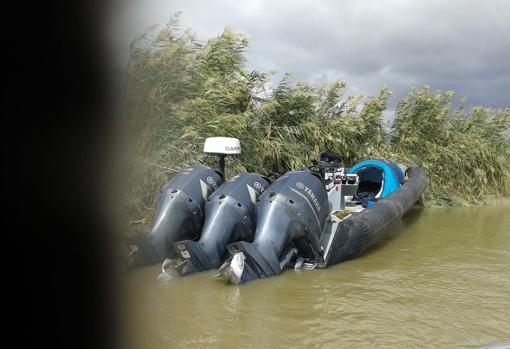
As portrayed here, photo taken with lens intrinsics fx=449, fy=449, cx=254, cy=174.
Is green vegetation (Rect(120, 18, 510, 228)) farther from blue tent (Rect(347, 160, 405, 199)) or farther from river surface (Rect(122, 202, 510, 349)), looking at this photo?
river surface (Rect(122, 202, 510, 349))

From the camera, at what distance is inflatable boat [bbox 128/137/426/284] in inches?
171

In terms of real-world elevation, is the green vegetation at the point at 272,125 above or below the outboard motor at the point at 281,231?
above

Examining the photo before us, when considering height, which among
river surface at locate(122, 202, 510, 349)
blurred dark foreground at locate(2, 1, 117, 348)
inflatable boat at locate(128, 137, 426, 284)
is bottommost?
river surface at locate(122, 202, 510, 349)

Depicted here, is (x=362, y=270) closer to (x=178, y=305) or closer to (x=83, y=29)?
(x=178, y=305)

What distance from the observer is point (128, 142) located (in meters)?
5.51

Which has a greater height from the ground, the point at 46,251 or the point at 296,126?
the point at 296,126

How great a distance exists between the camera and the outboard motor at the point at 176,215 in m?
4.56

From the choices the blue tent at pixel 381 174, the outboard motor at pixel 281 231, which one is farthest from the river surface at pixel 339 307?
the blue tent at pixel 381 174

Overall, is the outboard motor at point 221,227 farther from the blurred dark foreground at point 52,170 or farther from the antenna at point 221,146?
the blurred dark foreground at point 52,170

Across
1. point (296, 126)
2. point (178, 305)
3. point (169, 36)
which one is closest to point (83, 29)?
point (178, 305)

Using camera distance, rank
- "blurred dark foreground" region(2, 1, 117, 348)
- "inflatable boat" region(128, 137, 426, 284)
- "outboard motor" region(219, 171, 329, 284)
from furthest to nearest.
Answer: "inflatable boat" region(128, 137, 426, 284)
"outboard motor" region(219, 171, 329, 284)
"blurred dark foreground" region(2, 1, 117, 348)

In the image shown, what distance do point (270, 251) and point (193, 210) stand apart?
3.23 ft

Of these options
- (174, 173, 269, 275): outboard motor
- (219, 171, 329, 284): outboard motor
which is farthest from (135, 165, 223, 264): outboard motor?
(219, 171, 329, 284): outboard motor

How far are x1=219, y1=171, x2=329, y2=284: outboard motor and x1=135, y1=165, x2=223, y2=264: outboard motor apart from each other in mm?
686
